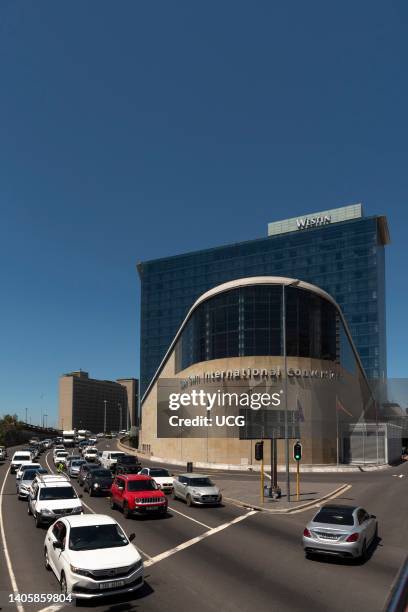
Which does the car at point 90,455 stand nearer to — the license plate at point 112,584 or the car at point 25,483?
the car at point 25,483

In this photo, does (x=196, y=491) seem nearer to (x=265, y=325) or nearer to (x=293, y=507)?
(x=293, y=507)

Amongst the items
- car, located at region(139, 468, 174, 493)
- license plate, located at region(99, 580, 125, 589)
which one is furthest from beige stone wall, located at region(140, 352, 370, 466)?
license plate, located at region(99, 580, 125, 589)

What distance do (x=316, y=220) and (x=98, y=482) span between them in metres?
119

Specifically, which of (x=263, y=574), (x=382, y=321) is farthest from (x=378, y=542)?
(x=382, y=321)

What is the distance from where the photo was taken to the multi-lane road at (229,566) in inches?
462

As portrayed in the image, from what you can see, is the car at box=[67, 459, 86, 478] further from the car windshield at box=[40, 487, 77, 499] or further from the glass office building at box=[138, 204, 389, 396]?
the glass office building at box=[138, 204, 389, 396]

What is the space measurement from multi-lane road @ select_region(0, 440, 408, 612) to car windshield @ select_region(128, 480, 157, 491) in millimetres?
1358

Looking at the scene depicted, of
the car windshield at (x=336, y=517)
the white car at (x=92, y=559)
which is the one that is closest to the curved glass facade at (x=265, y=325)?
the car windshield at (x=336, y=517)

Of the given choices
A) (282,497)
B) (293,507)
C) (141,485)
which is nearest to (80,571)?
(141,485)

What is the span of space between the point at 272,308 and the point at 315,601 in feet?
155

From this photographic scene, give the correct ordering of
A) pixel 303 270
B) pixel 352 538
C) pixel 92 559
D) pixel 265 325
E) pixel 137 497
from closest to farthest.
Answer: pixel 92 559 < pixel 352 538 < pixel 137 497 < pixel 265 325 < pixel 303 270

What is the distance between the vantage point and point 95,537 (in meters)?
12.9

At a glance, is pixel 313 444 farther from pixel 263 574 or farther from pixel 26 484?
pixel 263 574

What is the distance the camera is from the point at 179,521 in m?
22.5
